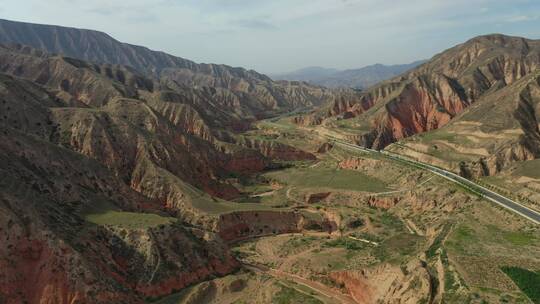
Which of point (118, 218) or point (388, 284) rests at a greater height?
point (118, 218)

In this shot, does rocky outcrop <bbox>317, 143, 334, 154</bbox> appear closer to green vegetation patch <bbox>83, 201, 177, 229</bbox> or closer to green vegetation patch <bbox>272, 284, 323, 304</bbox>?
green vegetation patch <bbox>83, 201, 177, 229</bbox>

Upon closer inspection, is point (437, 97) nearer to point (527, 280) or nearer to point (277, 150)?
point (277, 150)

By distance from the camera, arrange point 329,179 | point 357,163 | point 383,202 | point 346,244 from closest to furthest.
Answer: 1. point 346,244
2. point 383,202
3. point 329,179
4. point 357,163

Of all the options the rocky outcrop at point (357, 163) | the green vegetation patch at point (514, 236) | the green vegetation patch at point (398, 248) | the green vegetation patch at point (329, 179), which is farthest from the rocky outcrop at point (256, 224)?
the green vegetation patch at point (514, 236)

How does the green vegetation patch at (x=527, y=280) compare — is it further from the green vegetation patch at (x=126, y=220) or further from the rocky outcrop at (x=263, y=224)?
the green vegetation patch at (x=126, y=220)

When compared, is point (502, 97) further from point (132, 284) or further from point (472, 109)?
point (132, 284)

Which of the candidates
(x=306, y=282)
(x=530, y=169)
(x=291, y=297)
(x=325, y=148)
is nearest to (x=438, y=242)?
(x=306, y=282)

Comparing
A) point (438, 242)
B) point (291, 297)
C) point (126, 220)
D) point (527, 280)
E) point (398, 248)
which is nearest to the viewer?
point (527, 280)

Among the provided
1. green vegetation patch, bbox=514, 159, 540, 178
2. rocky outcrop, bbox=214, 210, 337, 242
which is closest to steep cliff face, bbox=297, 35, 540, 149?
green vegetation patch, bbox=514, 159, 540, 178
